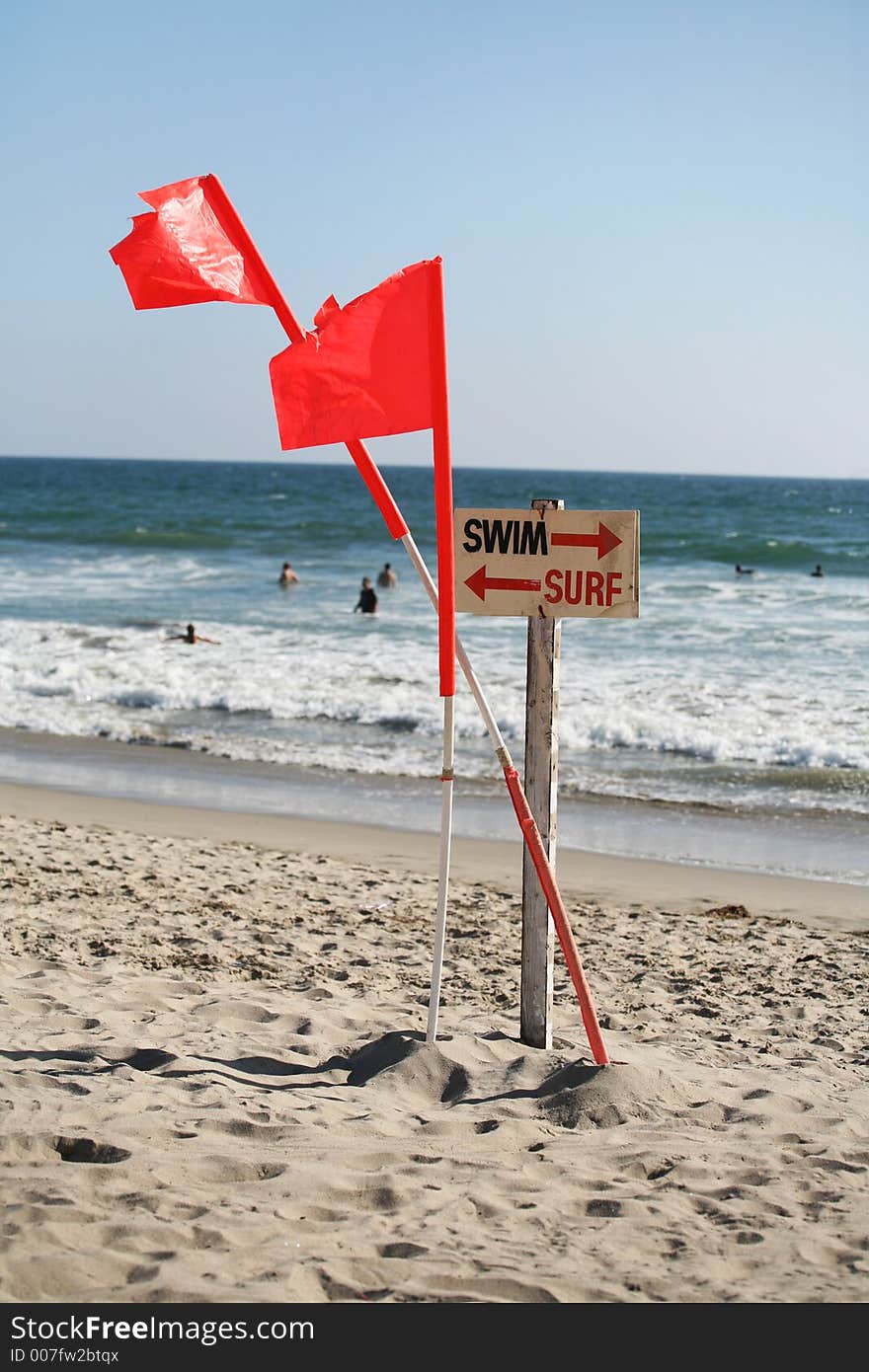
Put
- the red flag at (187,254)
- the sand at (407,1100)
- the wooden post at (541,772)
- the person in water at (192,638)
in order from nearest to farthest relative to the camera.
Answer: the sand at (407,1100)
the red flag at (187,254)
the wooden post at (541,772)
the person in water at (192,638)

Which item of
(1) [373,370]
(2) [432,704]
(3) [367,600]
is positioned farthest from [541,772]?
(3) [367,600]

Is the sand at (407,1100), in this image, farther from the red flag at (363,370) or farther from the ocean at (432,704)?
the ocean at (432,704)

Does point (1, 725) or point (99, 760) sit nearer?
point (99, 760)

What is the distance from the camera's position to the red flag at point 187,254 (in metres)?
4.07

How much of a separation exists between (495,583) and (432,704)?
33.7ft

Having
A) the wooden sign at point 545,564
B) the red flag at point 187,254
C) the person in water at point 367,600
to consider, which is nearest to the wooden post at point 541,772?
the wooden sign at point 545,564

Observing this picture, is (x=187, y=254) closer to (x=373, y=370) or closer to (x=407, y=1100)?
(x=373, y=370)

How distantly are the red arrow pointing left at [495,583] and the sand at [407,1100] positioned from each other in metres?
1.74

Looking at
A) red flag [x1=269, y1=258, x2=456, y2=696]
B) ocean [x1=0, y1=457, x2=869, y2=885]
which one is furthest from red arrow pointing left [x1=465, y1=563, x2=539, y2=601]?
ocean [x1=0, y1=457, x2=869, y2=885]

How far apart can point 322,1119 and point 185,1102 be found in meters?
0.46

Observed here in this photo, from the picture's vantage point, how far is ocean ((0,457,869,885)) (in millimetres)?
10273
